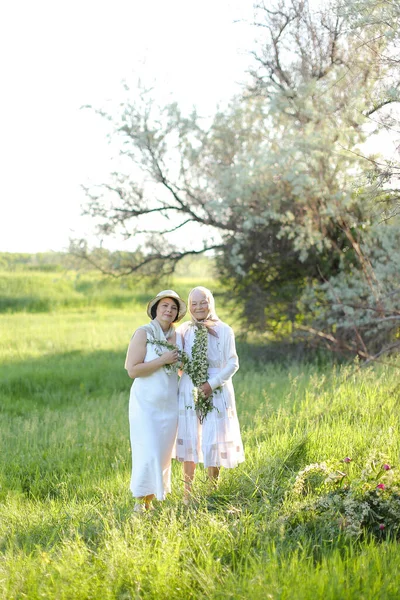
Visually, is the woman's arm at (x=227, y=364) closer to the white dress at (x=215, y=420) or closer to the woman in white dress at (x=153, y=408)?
the white dress at (x=215, y=420)

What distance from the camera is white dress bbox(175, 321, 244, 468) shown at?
650 centimetres

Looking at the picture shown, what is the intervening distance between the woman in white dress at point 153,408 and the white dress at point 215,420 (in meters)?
0.09

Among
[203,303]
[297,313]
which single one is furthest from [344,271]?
[203,303]

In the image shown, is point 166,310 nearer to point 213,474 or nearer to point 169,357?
point 169,357

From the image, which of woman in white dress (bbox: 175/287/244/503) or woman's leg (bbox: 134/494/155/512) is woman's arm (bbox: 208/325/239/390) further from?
woman's leg (bbox: 134/494/155/512)

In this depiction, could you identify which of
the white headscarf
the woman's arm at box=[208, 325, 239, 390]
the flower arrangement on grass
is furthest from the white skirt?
the flower arrangement on grass

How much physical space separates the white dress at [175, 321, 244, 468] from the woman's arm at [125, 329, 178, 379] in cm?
26

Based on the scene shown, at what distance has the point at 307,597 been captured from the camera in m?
4.42

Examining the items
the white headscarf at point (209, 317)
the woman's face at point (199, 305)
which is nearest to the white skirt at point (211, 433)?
the white headscarf at point (209, 317)

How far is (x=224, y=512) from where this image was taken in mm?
5938

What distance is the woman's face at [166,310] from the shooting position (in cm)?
667

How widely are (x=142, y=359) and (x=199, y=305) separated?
675 mm

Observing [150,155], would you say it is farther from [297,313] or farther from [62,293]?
[62,293]

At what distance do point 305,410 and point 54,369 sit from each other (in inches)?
300
